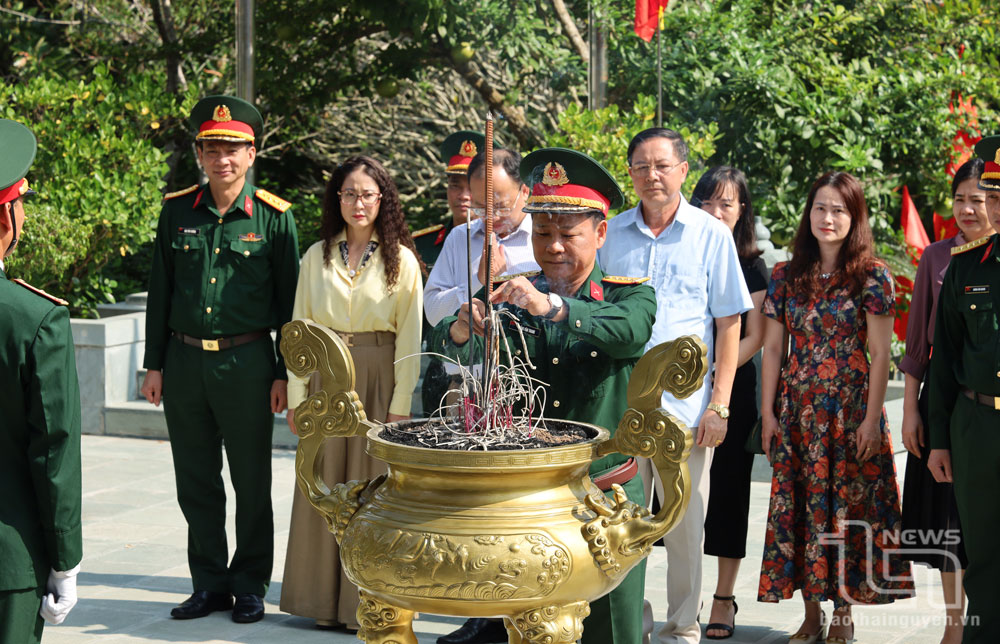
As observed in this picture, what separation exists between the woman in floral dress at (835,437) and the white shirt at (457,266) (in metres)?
0.99

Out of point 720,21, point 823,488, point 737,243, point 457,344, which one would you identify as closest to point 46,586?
point 457,344

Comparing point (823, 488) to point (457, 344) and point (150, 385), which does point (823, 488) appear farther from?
point (150, 385)

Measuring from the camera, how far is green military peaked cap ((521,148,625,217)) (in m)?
3.08

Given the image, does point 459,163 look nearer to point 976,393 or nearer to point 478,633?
point 478,633

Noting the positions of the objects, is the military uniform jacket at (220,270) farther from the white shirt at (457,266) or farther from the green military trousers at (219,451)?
the white shirt at (457,266)

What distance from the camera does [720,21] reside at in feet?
30.2

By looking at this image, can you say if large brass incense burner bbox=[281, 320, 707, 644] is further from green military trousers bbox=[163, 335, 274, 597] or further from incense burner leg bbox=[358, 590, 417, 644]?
green military trousers bbox=[163, 335, 274, 597]

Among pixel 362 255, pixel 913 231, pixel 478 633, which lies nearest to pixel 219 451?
pixel 362 255

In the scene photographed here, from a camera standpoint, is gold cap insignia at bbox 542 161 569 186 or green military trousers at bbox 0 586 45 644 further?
gold cap insignia at bbox 542 161 569 186

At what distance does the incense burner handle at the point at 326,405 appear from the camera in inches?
108

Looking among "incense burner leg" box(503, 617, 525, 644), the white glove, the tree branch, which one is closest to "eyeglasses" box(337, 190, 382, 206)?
the white glove

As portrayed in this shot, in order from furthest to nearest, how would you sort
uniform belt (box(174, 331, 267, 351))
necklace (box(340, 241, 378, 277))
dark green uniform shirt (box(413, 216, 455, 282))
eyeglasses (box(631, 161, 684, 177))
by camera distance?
dark green uniform shirt (box(413, 216, 455, 282)) → uniform belt (box(174, 331, 267, 351)) → necklace (box(340, 241, 378, 277)) → eyeglasses (box(631, 161, 684, 177))

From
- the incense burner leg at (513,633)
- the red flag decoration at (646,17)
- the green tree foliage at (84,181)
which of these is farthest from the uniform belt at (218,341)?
the red flag decoration at (646,17)

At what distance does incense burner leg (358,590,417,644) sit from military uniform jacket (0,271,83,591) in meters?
0.76
